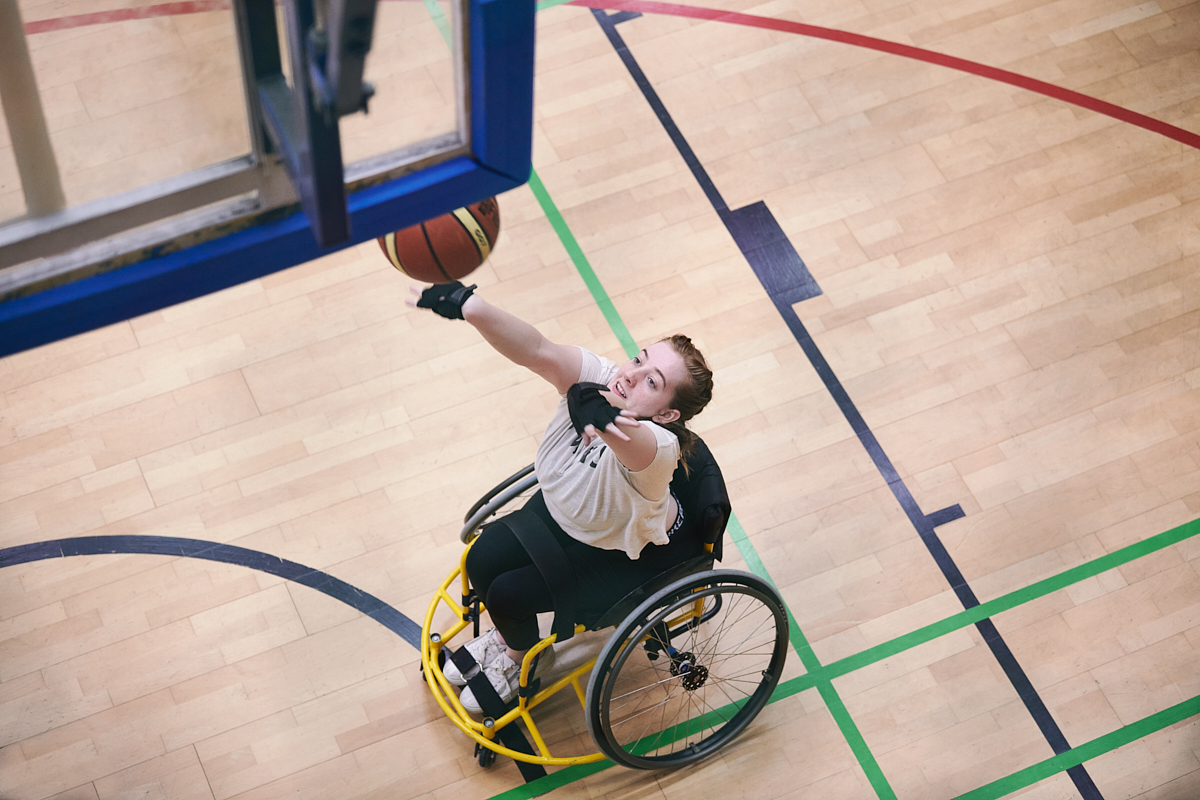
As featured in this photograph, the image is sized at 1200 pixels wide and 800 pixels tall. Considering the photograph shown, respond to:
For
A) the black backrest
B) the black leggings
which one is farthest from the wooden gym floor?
the black backrest

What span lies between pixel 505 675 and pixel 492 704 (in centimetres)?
9

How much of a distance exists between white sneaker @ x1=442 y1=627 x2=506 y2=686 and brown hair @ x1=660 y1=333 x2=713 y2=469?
89 cm

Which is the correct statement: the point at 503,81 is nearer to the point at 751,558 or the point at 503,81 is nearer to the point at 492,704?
the point at 492,704

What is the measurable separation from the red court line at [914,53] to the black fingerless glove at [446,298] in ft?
8.61

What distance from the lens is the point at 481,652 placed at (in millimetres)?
3172

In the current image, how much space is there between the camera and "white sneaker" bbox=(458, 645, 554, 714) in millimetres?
3123

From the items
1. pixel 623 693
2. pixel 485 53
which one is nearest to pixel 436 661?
→ pixel 623 693

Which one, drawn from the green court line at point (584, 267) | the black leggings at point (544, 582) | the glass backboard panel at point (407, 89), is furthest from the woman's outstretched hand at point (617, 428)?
the green court line at point (584, 267)

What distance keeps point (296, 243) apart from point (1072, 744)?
265 cm

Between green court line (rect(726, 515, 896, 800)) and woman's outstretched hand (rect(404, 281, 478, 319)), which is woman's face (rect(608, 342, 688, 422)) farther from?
green court line (rect(726, 515, 896, 800))

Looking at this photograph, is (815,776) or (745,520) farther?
(745,520)

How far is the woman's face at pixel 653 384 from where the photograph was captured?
262 cm

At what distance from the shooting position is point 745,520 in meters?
3.62

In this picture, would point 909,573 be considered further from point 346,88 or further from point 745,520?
point 346,88
